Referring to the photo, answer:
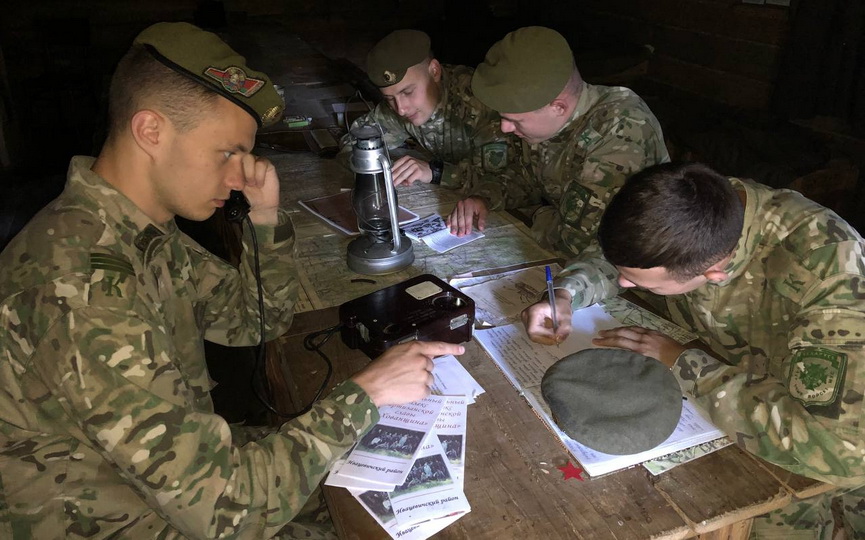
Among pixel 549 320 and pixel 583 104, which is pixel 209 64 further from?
pixel 583 104

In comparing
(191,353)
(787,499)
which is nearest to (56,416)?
(191,353)

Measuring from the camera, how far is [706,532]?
100 centimetres

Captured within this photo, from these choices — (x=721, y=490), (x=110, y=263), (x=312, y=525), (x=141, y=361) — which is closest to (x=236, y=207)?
(x=110, y=263)

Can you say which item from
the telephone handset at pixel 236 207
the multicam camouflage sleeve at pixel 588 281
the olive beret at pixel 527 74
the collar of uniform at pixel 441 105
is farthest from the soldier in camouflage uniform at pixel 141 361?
the collar of uniform at pixel 441 105

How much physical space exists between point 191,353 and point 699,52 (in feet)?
13.9

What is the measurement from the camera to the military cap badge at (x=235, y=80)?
→ 1131 mm

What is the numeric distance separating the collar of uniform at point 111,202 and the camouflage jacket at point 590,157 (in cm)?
120

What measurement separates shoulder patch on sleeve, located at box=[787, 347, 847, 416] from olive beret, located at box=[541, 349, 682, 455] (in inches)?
8.0

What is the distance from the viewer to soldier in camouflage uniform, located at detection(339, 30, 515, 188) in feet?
8.22

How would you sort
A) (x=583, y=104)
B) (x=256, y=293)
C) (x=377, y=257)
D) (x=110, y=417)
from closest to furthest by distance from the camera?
(x=110, y=417), (x=256, y=293), (x=377, y=257), (x=583, y=104)

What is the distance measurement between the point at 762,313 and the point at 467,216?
3.21 feet

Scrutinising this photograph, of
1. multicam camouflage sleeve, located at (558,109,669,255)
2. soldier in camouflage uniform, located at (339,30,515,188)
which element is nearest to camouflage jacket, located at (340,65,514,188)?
soldier in camouflage uniform, located at (339,30,515,188)

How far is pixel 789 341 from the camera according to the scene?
120cm

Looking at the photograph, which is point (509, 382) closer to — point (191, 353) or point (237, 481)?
point (237, 481)
